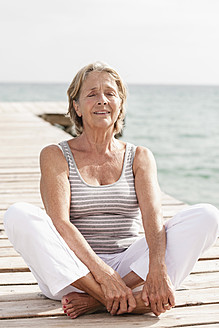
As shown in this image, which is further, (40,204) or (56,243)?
(40,204)

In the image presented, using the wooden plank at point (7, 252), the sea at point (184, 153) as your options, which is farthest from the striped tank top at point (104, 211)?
the sea at point (184, 153)

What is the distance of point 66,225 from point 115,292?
325mm

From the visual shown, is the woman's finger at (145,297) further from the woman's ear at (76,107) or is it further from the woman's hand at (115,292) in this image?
the woman's ear at (76,107)

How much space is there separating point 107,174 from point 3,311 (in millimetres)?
713

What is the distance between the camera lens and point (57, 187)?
224cm

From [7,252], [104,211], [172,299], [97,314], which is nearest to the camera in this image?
[172,299]

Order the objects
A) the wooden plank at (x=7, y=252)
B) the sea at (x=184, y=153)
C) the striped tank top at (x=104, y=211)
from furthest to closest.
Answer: the sea at (x=184, y=153) → the wooden plank at (x=7, y=252) → the striped tank top at (x=104, y=211)

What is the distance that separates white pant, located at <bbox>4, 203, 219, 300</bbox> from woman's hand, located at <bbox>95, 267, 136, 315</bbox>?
77 millimetres

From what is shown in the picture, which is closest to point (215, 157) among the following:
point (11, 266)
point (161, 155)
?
point (161, 155)

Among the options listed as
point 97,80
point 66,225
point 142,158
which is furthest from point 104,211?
point 97,80

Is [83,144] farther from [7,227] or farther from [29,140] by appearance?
[29,140]

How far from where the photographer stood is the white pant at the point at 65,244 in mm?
2035

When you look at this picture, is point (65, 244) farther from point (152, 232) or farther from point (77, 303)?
point (152, 232)

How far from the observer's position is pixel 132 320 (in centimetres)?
209
